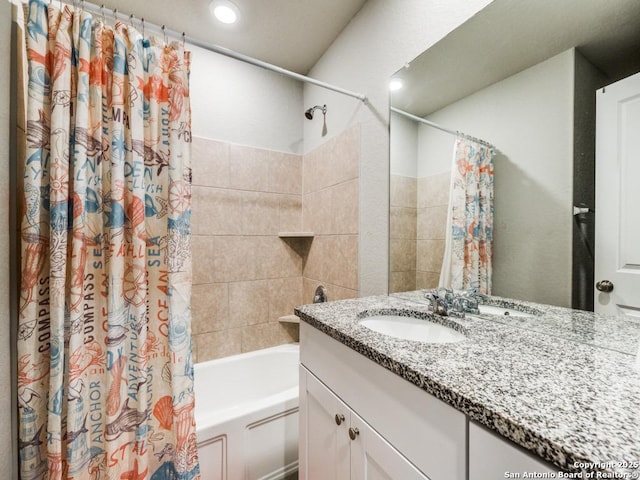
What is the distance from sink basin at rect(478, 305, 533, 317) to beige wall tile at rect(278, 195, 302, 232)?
144cm

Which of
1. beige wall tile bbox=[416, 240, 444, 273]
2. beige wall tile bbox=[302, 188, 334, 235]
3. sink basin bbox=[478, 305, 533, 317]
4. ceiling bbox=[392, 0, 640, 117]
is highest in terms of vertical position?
ceiling bbox=[392, 0, 640, 117]

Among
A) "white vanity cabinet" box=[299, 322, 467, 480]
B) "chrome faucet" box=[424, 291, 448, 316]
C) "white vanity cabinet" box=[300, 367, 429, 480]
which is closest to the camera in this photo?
"white vanity cabinet" box=[299, 322, 467, 480]

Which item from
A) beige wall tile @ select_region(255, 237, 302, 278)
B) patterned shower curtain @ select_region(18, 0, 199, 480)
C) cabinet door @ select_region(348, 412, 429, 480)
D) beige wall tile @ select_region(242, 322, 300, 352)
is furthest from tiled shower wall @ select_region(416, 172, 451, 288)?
beige wall tile @ select_region(242, 322, 300, 352)

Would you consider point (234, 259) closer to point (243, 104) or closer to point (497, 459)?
point (243, 104)

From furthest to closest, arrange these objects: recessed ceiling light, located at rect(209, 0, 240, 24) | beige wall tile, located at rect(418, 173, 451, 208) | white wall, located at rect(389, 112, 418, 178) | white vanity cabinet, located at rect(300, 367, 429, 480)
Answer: recessed ceiling light, located at rect(209, 0, 240, 24) < white wall, located at rect(389, 112, 418, 178) < beige wall tile, located at rect(418, 173, 451, 208) < white vanity cabinet, located at rect(300, 367, 429, 480)

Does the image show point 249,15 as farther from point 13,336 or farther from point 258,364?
point 258,364

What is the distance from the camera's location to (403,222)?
1315 millimetres

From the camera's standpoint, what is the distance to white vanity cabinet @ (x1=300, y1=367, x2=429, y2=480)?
635mm

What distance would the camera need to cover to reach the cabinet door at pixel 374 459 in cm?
59

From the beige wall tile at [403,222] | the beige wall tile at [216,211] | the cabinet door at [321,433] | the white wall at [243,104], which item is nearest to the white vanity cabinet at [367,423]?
the cabinet door at [321,433]

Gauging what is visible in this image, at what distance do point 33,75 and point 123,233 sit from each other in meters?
0.51

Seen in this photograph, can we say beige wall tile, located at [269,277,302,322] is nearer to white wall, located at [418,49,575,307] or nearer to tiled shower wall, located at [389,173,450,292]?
tiled shower wall, located at [389,173,450,292]

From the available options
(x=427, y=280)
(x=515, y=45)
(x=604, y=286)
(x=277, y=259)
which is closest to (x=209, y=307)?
(x=277, y=259)

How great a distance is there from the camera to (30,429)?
79 cm
